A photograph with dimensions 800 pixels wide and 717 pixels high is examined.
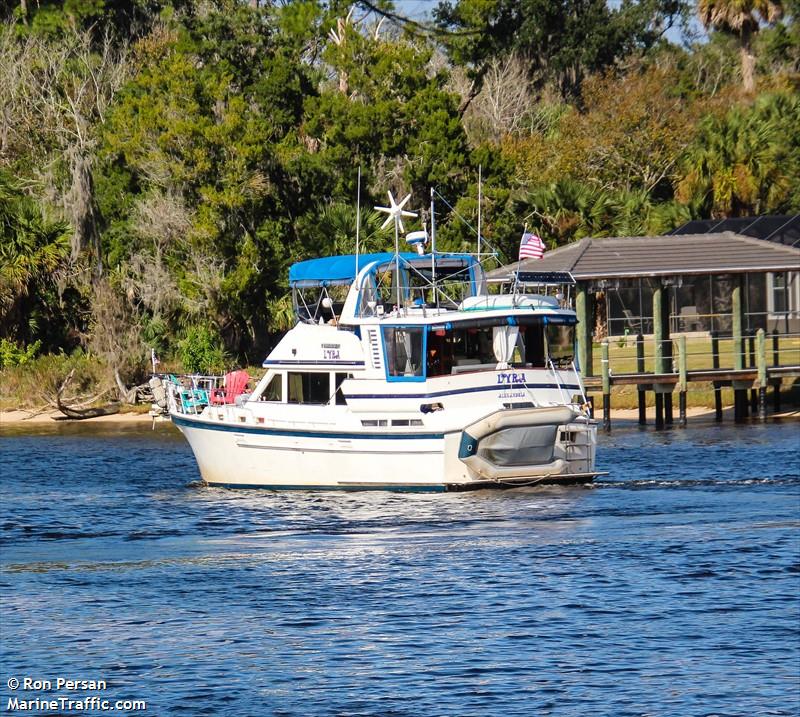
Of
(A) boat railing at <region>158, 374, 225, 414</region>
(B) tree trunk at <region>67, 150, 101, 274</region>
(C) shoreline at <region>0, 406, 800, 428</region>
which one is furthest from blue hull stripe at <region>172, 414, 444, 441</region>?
(B) tree trunk at <region>67, 150, 101, 274</region>

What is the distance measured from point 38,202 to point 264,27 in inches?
442

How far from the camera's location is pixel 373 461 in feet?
104

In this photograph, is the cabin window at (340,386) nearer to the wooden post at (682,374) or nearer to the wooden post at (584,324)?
the wooden post at (584,324)

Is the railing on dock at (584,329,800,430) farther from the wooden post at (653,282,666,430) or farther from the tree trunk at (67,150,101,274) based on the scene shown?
the tree trunk at (67,150,101,274)

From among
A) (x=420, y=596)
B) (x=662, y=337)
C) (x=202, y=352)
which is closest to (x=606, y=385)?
(x=662, y=337)

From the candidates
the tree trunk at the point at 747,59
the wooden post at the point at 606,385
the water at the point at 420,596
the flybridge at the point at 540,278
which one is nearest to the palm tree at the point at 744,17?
the tree trunk at the point at 747,59

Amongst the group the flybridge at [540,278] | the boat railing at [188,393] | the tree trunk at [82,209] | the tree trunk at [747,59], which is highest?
the tree trunk at [747,59]

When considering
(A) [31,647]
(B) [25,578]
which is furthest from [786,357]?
(A) [31,647]

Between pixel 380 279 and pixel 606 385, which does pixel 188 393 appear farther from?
pixel 606 385

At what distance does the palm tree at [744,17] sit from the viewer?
256 feet

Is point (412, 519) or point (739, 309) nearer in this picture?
point (412, 519)

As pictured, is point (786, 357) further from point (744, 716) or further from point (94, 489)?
point (744, 716)

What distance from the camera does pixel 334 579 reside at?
2544 centimetres

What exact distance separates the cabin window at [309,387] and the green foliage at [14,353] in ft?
85.5
